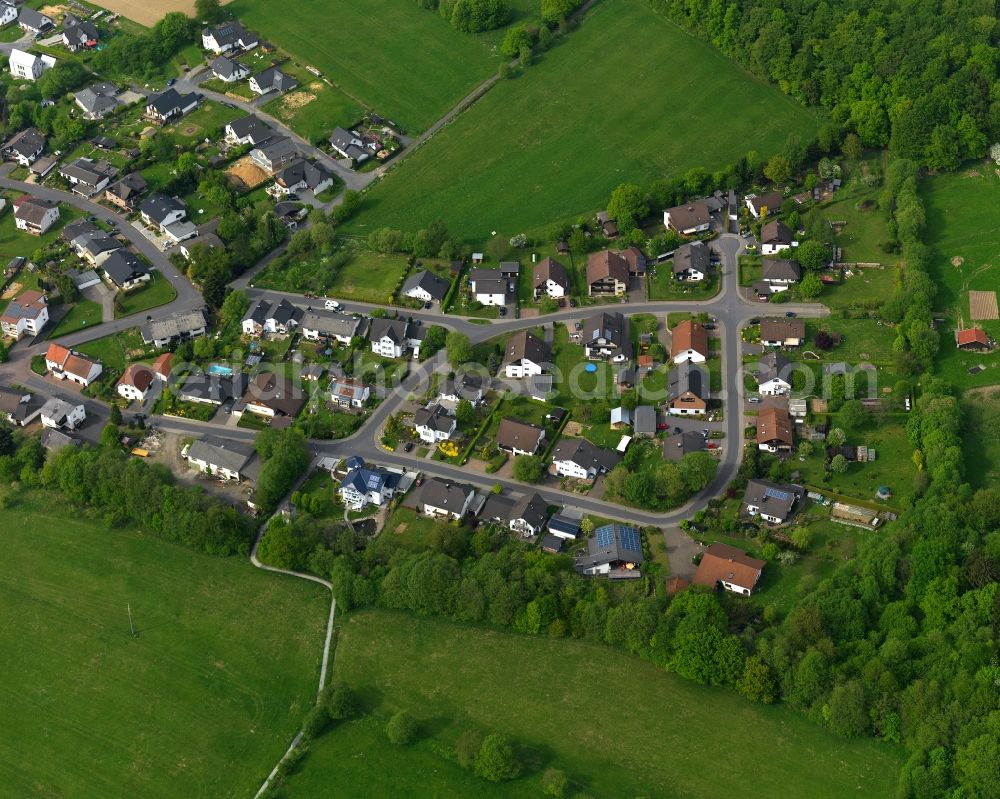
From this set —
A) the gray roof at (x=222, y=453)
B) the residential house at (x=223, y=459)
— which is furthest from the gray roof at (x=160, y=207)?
the residential house at (x=223, y=459)

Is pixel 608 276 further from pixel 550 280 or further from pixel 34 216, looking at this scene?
pixel 34 216

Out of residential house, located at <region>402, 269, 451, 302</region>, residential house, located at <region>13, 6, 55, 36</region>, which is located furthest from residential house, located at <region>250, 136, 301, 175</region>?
residential house, located at <region>13, 6, 55, 36</region>

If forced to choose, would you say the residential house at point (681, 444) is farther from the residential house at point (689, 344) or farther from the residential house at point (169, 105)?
the residential house at point (169, 105)

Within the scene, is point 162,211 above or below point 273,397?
above

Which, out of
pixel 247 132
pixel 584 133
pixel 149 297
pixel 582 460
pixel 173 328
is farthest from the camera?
pixel 584 133

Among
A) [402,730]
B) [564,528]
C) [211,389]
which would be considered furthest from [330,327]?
[402,730]

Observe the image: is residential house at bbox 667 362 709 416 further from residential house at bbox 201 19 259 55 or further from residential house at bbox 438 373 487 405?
residential house at bbox 201 19 259 55

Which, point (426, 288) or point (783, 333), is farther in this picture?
point (426, 288)
